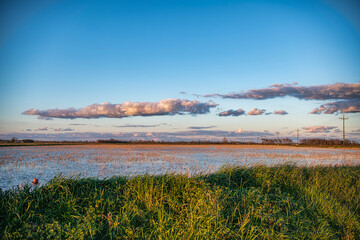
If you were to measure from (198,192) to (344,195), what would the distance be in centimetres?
707

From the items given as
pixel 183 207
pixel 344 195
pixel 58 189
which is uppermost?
pixel 58 189

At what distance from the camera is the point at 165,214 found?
6.82m

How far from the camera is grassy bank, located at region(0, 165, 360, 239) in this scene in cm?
580

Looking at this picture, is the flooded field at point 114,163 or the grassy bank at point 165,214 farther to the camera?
the flooded field at point 114,163

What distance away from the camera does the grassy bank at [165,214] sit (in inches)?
228

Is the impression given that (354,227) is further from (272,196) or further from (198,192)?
(198,192)

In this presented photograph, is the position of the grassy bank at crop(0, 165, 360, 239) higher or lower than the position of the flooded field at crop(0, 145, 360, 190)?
higher

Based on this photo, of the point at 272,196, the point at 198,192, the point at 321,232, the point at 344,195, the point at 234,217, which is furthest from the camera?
the point at 344,195

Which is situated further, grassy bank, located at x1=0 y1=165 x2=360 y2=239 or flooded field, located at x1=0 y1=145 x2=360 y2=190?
flooded field, located at x1=0 y1=145 x2=360 y2=190

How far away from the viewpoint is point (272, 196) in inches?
349

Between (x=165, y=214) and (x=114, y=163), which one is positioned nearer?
(x=165, y=214)

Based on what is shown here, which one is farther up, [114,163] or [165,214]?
[165,214]

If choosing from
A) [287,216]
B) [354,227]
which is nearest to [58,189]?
[287,216]

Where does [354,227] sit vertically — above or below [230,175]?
below
